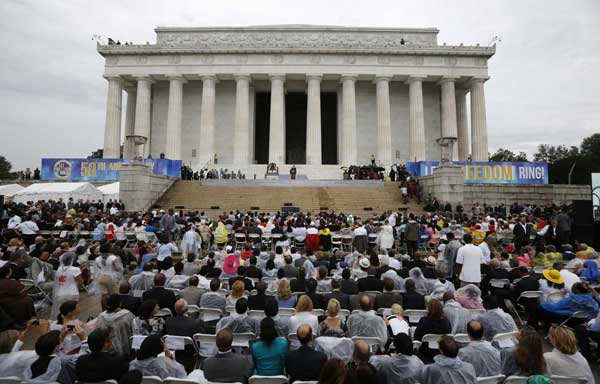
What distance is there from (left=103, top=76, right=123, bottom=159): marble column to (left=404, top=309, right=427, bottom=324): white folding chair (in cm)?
4386

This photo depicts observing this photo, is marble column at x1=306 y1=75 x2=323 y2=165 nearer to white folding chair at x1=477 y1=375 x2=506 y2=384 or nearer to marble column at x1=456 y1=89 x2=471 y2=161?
marble column at x1=456 y1=89 x2=471 y2=161

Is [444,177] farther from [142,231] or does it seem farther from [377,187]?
[142,231]

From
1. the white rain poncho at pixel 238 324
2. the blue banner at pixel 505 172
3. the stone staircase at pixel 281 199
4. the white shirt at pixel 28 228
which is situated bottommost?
the white rain poncho at pixel 238 324

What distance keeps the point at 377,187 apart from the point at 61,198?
23666 mm

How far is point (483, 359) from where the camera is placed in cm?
430

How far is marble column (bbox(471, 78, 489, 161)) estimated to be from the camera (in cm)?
4206

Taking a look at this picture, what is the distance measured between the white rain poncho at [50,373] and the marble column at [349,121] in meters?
38.0

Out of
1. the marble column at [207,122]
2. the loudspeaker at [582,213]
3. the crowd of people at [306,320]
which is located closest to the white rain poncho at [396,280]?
the crowd of people at [306,320]

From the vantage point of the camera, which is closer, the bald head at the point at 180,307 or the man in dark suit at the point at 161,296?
the bald head at the point at 180,307

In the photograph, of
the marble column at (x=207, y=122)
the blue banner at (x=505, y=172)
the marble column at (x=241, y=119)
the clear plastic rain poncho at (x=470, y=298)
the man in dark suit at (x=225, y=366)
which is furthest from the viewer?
the marble column at (x=207, y=122)

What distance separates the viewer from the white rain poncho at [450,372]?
3.84m

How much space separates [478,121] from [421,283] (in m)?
40.7

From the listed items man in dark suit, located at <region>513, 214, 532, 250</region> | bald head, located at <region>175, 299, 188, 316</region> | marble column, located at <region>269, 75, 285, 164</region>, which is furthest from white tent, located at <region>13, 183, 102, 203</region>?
man in dark suit, located at <region>513, 214, 532, 250</region>

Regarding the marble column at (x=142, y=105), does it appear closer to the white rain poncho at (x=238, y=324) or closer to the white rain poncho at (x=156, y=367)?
the white rain poncho at (x=238, y=324)
